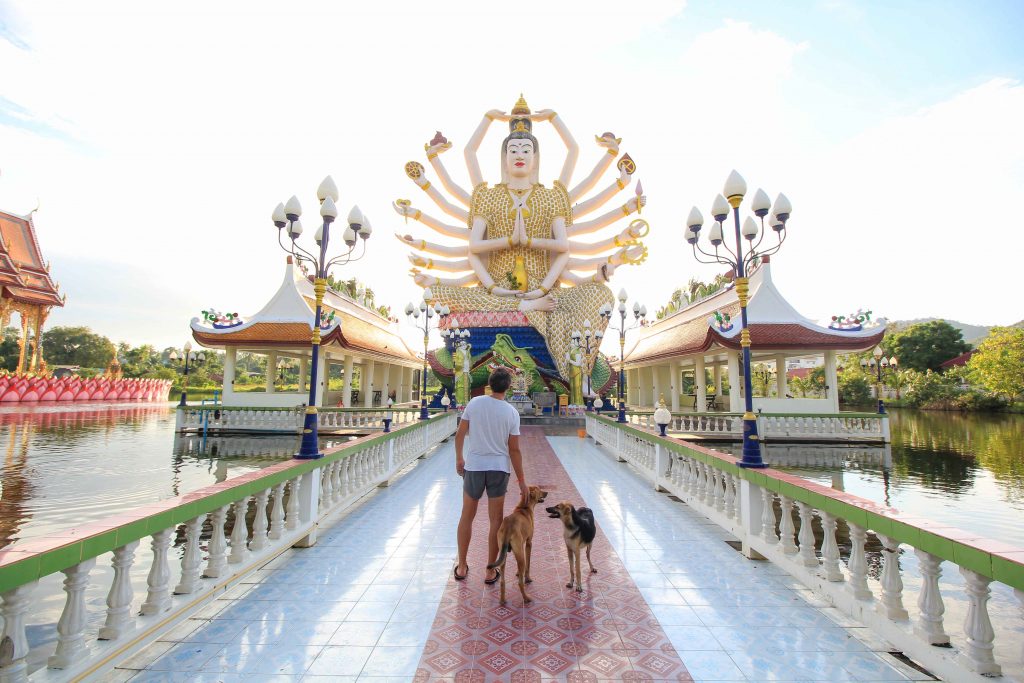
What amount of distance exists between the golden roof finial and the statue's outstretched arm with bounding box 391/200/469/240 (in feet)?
19.8

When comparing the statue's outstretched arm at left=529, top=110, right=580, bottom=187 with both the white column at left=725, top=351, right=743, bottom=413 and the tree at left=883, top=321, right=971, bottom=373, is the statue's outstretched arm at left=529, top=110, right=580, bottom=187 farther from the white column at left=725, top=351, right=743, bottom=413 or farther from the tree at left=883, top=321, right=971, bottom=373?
→ the tree at left=883, top=321, right=971, bottom=373

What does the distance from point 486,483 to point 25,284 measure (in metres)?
38.0

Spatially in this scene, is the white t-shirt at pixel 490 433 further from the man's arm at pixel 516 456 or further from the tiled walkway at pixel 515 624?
the tiled walkway at pixel 515 624

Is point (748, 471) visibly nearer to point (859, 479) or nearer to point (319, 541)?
point (319, 541)

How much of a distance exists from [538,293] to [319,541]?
18287mm

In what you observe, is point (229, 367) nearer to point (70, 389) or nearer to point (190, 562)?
point (70, 389)

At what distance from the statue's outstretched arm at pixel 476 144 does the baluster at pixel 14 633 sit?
23466mm

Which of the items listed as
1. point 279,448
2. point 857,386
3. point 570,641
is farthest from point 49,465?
point 857,386

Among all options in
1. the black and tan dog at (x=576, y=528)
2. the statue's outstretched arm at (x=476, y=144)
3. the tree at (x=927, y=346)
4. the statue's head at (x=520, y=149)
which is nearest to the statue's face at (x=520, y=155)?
the statue's head at (x=520, y=149)

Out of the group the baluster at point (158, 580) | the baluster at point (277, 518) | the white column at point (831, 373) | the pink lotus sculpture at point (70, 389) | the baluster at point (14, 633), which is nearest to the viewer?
the baluster at point (14, 633)

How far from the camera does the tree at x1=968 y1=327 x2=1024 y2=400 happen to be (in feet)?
83.4

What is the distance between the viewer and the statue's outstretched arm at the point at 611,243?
22.1 meters

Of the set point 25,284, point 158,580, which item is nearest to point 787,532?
point 158,580

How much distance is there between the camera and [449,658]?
268 centimetres
